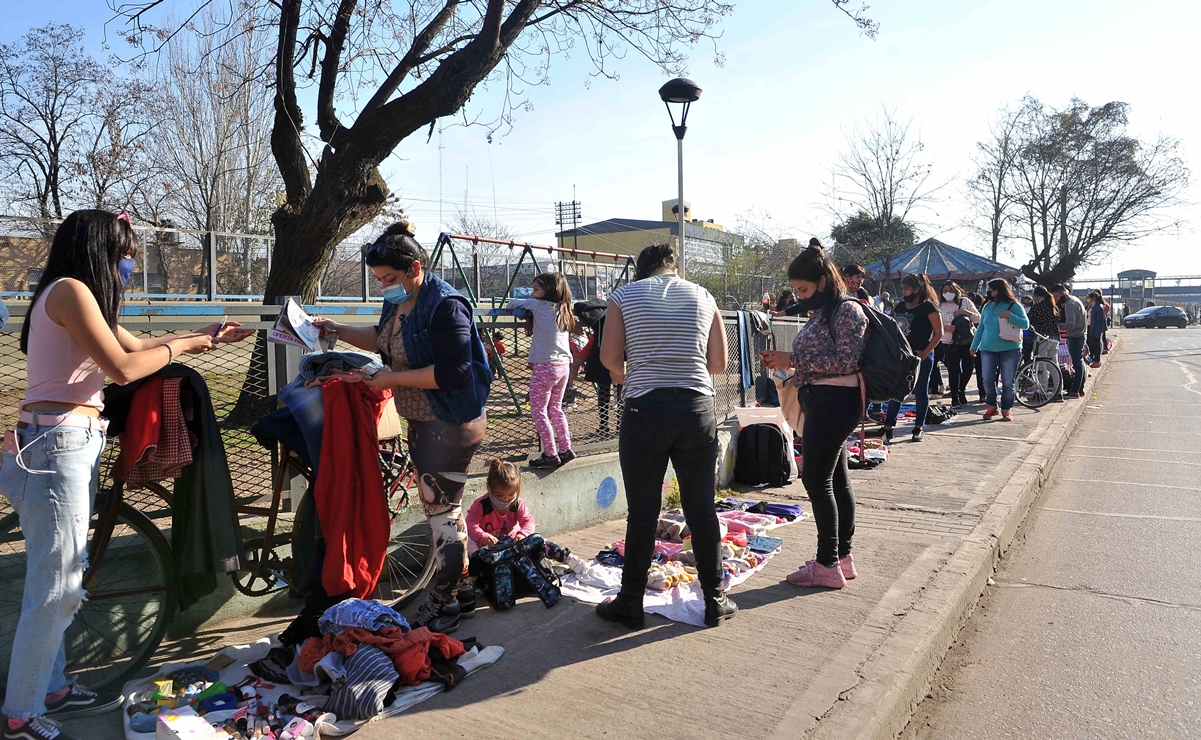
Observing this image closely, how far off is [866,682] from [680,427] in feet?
4.36

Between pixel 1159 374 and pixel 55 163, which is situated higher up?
pixel 55 163

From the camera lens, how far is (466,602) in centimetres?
419

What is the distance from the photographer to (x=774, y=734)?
298cm

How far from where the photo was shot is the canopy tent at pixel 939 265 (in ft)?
92.9

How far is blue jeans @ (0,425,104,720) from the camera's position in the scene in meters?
2.81

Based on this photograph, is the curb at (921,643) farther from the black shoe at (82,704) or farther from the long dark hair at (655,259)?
the black shoe at (82,704)

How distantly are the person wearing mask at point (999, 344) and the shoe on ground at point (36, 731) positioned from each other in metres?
11.0

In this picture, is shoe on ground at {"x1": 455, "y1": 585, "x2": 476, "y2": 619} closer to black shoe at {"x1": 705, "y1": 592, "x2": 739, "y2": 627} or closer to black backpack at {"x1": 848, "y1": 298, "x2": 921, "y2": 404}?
black shoe at {"x1": 705, "y1": 592, "x2": 739, "y2": 627}

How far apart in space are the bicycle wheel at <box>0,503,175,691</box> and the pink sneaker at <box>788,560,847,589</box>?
3.20m

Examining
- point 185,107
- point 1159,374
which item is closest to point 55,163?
point 185,107

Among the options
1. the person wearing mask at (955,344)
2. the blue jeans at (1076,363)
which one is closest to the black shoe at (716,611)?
the person wearing mask at (955,344)

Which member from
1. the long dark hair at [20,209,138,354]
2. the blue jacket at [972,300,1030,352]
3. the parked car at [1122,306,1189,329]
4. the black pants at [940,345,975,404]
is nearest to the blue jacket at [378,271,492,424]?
the long dark hair at [20,209,138,354]

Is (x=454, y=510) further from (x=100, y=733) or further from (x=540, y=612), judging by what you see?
(x=100, y=733)

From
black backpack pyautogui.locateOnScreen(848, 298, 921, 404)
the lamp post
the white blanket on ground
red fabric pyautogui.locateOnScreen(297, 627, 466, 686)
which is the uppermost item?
the lamp post
